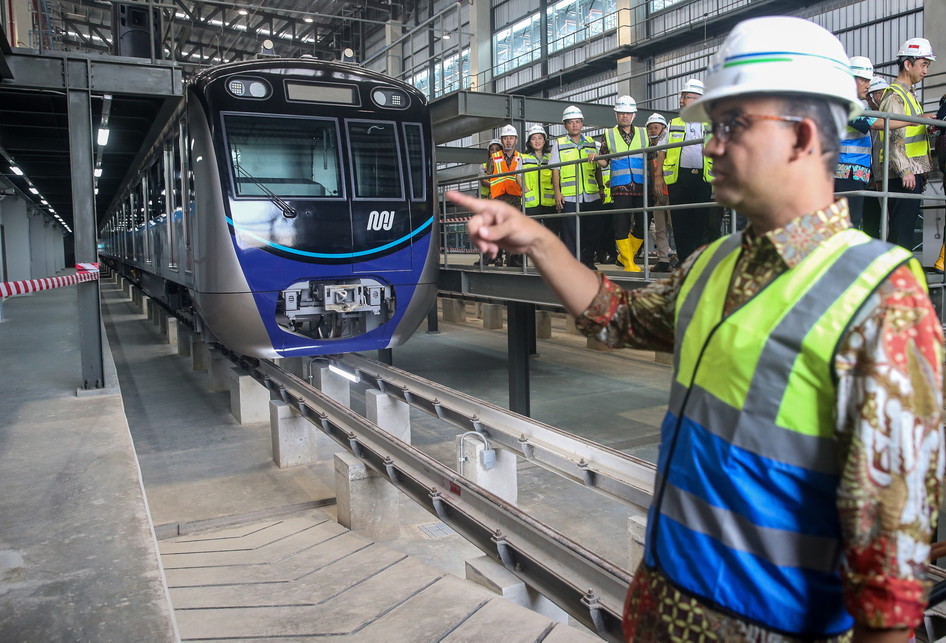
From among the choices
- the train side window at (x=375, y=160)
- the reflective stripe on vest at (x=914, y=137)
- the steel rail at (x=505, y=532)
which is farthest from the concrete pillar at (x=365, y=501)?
the reflective stripe on vest at (x=914, y=137)

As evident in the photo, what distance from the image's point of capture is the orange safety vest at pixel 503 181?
29.0 feet

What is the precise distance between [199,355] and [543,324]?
614 cm

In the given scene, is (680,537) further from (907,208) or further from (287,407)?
(287,407)

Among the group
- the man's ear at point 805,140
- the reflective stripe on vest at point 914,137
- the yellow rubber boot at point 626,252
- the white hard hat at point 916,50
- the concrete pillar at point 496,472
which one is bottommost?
the concrete pillar at point 496,472

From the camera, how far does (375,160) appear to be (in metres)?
6.93

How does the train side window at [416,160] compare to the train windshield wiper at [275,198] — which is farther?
the train side window at [416,160]

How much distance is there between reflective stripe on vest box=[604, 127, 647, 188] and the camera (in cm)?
715

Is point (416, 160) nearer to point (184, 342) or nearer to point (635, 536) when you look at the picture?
point (635, 536)

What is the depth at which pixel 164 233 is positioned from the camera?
351 inches

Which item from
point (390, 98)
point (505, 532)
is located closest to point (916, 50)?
point (390, 98)

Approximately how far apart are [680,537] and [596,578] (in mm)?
2142

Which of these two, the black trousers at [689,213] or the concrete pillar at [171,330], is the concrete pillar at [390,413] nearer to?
the black trousers at [689,213]

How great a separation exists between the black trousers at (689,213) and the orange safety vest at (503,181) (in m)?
2.50

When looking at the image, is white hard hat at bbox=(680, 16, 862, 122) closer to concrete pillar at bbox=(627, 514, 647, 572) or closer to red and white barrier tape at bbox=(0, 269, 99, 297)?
concrete pillar at bbox=(627, 514, 647, 572)
